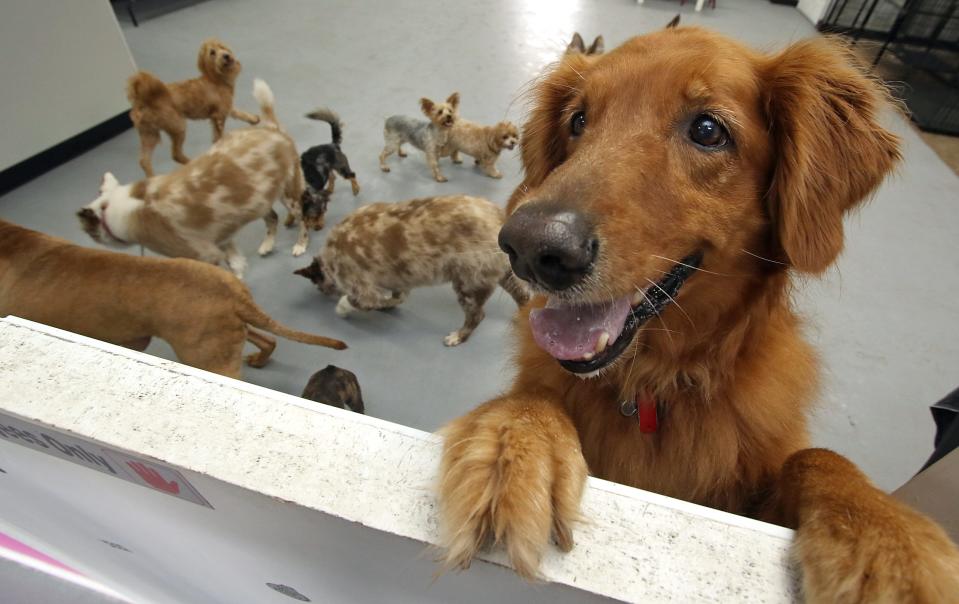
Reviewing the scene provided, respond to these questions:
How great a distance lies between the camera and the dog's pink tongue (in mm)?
947

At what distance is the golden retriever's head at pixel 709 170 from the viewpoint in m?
0.94

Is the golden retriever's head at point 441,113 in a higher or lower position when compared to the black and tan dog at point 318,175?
higher

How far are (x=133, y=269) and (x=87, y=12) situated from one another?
3.27 metres

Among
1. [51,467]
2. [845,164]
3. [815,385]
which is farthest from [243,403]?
[815,385]


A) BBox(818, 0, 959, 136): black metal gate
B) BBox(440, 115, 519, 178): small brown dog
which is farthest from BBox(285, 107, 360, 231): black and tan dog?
BBox(818, 0, 959, 136): black metal gate

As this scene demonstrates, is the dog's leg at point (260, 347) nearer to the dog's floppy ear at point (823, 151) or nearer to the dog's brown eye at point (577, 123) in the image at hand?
the dog's brown eye at point (577, 123)

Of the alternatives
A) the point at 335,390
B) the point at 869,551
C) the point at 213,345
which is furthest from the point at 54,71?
the point at 869,551

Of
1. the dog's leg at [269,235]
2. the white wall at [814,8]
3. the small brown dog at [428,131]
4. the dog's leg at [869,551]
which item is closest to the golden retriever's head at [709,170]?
the dog's leg at [869,551]

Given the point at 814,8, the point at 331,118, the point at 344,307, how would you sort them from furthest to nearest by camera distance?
the point at 814,8 < the point at 331,118 < the point at 344,307

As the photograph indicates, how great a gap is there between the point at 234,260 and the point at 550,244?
2.77 meters

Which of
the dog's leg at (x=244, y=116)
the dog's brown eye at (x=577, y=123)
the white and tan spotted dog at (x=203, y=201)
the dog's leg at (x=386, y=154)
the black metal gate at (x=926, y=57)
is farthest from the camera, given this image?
the black metal gate at (x=926, y=57)

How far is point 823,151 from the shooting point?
3.30 feet

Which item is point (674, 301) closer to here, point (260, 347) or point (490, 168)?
point (260, 347)

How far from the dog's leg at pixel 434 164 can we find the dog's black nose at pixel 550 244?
3180 millimetres
